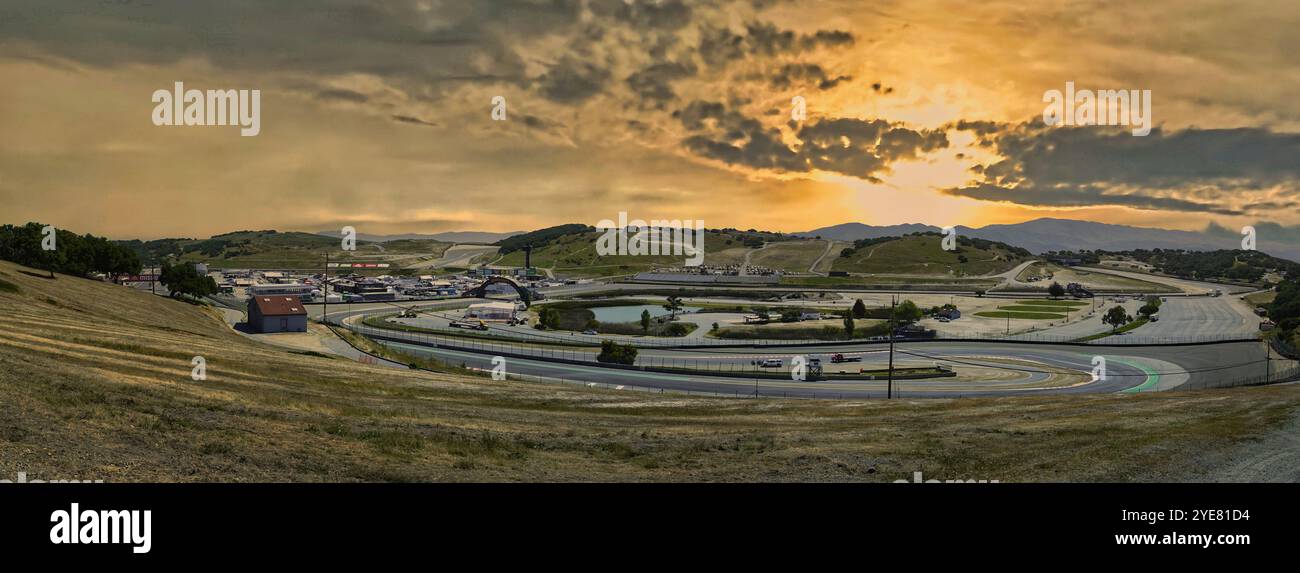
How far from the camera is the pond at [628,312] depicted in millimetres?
149125

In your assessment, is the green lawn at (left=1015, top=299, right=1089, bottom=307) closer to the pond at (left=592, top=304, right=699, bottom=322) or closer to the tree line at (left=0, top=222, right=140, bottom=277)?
the pond at (left=592, top=304, right=699, bottom=322)

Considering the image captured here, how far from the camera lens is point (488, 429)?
89.7 ft

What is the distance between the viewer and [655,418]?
3381 cm

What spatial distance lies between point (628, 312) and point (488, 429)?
131931 millimetres

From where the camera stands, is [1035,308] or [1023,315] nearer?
[1023,315]

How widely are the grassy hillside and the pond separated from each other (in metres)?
108

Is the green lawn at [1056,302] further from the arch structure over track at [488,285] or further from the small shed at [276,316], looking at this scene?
the small shed at [276,316]

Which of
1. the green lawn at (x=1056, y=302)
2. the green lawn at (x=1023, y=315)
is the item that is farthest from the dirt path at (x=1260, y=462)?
the green lawn at (x=1056, y=302)

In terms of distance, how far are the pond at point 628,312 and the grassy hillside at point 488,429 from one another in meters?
108

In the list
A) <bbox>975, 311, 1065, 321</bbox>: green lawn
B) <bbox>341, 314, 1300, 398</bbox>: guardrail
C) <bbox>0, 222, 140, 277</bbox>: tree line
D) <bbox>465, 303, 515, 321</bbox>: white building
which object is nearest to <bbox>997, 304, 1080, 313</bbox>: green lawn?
<bbox>975, 311, 1065, 321</bbox>: green lawn

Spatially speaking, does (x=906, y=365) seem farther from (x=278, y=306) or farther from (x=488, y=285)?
(x=488, y=285)

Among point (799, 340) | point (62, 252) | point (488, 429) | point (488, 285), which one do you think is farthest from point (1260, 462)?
point (488, 285)

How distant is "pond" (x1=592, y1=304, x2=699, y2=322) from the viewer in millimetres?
149125
